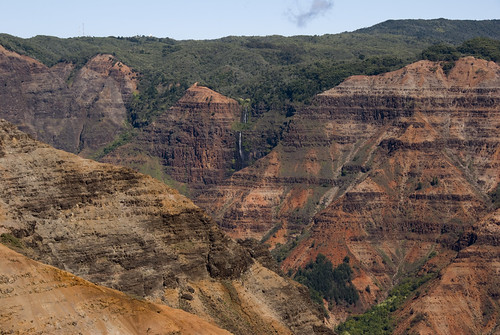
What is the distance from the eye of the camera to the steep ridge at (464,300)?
190 m

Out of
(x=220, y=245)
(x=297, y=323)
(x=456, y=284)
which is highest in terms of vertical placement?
(x=220, y=245)

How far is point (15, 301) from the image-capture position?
273 ft

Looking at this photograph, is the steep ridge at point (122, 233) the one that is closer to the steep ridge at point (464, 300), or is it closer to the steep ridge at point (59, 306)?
the steep ridge at point (59, 306)

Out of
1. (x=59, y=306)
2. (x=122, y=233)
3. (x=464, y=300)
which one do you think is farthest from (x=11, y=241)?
(x=464, y=300)

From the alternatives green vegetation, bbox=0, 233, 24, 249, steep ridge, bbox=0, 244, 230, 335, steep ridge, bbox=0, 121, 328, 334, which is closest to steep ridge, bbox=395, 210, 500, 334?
steep ridge, bbox=0, 121, 328, 334

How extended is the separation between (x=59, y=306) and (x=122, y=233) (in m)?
21.9

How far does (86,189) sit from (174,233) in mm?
8357

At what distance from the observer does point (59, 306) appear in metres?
85.2

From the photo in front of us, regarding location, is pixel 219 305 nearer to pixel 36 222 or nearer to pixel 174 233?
pixel 174 233

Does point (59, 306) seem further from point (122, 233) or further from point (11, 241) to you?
point (122, 233)

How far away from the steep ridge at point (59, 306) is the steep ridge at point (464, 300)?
103 m

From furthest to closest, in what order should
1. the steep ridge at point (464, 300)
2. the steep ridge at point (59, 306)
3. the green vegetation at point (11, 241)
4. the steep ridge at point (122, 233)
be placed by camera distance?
the steep ridge at point (464, 300) → the steep ridge at point (122, 233) → the green vegetation at point (11, 241) → the steep ridge at point (59, 306)

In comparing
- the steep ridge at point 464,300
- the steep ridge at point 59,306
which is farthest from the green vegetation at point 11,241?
the steep ridge at point 464,300

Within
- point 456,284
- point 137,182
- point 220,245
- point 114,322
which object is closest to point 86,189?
point 137,182
